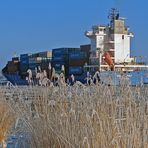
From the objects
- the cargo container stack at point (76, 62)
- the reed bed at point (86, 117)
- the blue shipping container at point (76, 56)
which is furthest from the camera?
the blue shipping container at point (76, 56)

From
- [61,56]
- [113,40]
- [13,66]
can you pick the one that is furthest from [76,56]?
[13,66]

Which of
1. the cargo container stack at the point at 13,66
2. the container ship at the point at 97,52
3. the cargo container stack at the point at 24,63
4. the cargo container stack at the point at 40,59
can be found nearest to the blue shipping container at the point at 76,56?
the container ship at the point at 97,52

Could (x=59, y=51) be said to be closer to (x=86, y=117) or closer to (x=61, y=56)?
(x=61, y=56)

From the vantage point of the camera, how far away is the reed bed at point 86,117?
2236 mm

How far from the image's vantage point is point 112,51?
31.0 meters

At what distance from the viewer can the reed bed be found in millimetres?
2236

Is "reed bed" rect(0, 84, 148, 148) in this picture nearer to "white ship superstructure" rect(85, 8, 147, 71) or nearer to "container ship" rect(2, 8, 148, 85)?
"container ship" rect(2, 8, 148, 85)

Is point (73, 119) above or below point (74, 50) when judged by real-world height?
below

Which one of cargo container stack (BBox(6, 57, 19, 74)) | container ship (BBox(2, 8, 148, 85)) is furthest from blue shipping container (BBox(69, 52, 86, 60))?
cargo container stack (BBox(6, 57, 19, 74))

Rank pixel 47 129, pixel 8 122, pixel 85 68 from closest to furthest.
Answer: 1. pixel 47 129
2. pixel 8 122
3. pixel 85 68

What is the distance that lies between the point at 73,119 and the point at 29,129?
45 centimetres

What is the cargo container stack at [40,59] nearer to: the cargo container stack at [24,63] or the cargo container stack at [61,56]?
the cargo container stack at [24,63]

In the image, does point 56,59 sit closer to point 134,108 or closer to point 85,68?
point 85,68

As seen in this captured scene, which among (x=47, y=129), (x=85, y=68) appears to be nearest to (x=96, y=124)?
(x=47, y=129)
